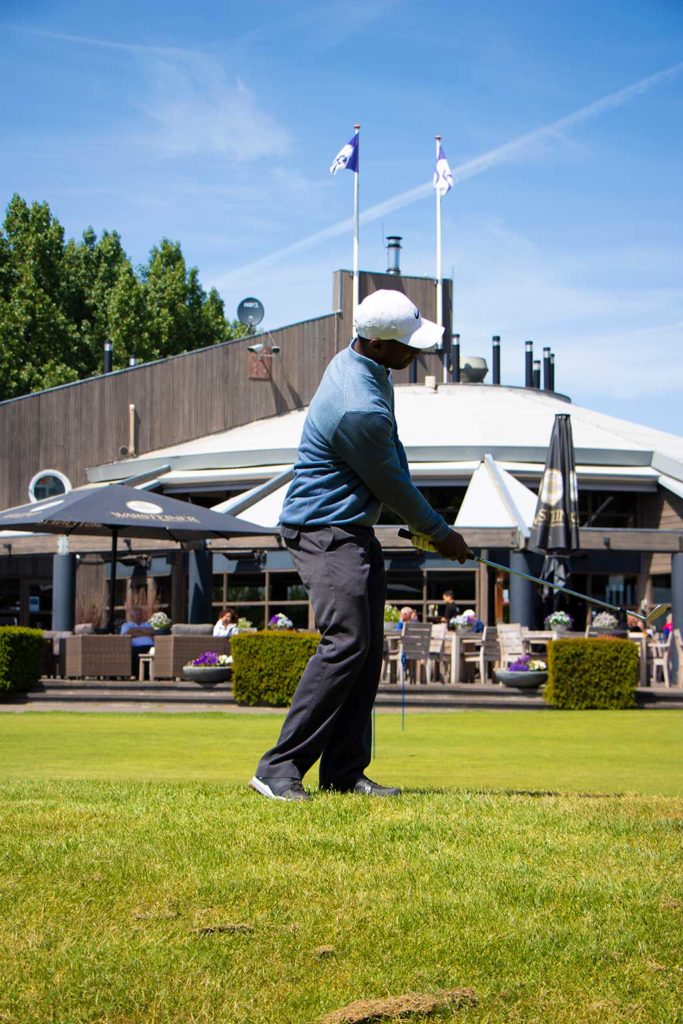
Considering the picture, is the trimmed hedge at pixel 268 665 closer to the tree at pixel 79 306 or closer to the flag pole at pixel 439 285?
the flag pole at pixel 439 285

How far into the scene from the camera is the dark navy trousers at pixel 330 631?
15.1 feet

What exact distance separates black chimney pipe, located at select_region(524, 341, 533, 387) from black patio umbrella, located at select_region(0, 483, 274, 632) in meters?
16.1

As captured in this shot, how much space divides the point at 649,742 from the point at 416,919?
311 inches

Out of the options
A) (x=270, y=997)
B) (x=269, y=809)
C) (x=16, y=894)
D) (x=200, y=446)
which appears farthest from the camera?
(x=200, y=446)

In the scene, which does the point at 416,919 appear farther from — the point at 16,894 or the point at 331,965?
the point at 16,894

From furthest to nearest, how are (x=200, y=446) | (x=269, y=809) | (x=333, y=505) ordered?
(x=200, y=446) < (x=333, y=505) < (x=269, y=809)

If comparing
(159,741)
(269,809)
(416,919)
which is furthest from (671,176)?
(416,919)

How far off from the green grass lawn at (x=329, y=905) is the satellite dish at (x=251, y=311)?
89.4 ft

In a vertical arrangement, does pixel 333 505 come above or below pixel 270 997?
above

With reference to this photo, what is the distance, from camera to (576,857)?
3516 mm

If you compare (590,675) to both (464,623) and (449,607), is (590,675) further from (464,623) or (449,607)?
(449,607)

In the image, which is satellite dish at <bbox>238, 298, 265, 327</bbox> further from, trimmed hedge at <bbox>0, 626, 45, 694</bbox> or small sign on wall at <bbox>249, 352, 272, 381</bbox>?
trimmed hedge at <bbox>0, 626, 45, 694</bbox>

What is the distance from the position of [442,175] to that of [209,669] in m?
20.4

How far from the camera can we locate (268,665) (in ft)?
48.1
